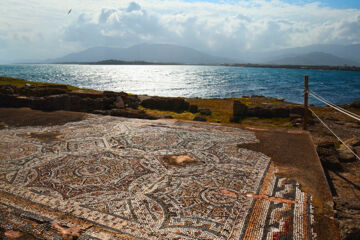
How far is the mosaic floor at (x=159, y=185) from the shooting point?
9.91 ft

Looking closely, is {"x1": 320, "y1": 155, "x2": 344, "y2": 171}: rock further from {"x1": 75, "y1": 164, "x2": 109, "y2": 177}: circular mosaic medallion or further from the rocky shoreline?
{"x1": 75, "y1": 164, "x2": 109, "y2": 177}: circular mosaic medallion

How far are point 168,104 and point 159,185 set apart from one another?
1139 centimetres

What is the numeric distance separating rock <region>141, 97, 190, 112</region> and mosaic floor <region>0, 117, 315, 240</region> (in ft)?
27.5

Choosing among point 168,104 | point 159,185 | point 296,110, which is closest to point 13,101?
point 168,104

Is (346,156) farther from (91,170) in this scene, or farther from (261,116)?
(261,116)

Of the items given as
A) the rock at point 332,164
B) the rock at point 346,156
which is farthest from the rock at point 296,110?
the rock at point 332,164

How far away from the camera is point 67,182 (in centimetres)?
411

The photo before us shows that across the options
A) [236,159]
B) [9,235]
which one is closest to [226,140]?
[236,159]

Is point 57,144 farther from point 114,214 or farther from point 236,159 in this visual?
point 236,159

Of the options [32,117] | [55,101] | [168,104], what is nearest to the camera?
[32,117]

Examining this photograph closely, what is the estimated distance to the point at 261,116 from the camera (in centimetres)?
1376

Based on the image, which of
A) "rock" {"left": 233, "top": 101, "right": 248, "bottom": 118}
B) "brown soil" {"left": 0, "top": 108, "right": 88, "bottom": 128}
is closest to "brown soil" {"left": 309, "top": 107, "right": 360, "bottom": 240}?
"rock" {"left": 233, "top": 101, "right": 248, "bottom": 118}

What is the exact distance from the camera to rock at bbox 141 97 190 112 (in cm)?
1512

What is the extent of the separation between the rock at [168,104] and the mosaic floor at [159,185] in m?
8.38
